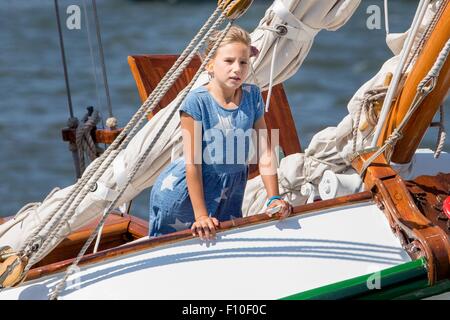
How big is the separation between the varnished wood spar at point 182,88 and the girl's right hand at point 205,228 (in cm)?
156

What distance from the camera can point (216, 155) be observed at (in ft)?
11.2

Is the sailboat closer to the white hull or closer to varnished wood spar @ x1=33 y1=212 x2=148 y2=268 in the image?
the white hull

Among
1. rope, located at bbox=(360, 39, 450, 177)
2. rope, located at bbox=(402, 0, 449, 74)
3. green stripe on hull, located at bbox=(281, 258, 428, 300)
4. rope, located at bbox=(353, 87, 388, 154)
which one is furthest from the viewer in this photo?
rope, located at bbox=(353, 87, 388, 154)

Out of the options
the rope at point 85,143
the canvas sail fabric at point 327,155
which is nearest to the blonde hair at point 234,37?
the canvas sail fabric at point 327,155

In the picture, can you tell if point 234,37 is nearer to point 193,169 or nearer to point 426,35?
point 193,169

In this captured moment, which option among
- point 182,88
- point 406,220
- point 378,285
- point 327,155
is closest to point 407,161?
point 327,155

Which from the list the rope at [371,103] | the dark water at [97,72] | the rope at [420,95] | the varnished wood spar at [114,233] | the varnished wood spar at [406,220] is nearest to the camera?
the varnished wood spar at [406,220]

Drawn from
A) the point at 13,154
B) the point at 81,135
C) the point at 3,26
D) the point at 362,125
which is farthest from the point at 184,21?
the point at 362,125

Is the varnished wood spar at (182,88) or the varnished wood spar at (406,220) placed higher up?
the varnished wood spar at (182,88)

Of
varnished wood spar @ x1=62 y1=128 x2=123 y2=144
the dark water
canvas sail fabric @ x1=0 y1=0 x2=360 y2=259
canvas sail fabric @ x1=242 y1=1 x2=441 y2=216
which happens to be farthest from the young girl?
the dark water

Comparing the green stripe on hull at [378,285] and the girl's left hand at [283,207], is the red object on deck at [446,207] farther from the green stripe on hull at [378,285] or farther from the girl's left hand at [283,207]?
the girl's left hand at [283,207]

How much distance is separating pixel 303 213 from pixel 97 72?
9.11m

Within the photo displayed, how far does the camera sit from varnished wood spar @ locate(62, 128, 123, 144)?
4.81 m

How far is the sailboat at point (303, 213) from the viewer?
320 cm
